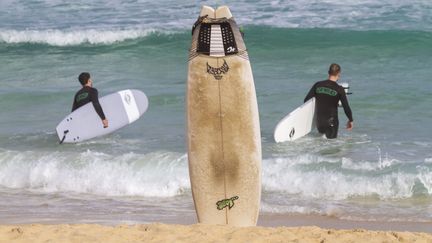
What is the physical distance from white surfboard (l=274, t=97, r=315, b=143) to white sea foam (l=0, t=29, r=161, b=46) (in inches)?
435

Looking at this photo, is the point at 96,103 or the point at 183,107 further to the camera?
the point at 183,107

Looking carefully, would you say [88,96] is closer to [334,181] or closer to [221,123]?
[334,181]

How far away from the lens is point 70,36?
22.7m

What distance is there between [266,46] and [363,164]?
394 inches

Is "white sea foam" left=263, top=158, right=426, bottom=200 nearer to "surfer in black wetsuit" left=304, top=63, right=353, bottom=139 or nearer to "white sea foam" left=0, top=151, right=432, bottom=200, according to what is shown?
"white sea foam" left=0, top=151, right=432, bottom=200

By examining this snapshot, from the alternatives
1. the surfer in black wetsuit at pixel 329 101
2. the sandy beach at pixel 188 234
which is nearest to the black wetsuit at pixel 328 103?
the surfer in black wetsuit at pixel 329 101

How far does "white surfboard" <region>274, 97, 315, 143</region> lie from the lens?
36.4ft

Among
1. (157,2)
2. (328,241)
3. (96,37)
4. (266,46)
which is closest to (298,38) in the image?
(266,46)

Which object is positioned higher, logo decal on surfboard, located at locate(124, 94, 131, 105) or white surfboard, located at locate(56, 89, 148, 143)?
logo decal on surfboard, located at locate(124, 94, 131, 105)

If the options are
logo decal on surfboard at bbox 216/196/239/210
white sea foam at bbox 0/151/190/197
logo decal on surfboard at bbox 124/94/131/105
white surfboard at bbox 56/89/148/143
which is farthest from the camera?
logo decal on surfboard at bbox 124/94/131/105

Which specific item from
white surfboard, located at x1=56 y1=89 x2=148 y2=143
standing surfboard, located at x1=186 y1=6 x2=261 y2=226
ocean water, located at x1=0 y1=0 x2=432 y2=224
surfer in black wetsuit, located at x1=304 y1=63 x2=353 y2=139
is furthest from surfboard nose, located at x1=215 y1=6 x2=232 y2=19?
white surfboard, located at x1=56 y1=89 x2=148 y2=143

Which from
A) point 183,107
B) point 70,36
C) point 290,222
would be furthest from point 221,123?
point 70,36

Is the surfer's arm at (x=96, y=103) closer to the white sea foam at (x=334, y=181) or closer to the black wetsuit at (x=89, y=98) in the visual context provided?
the black wetsuit at (x=89, y=98)

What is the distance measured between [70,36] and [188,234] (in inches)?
661
